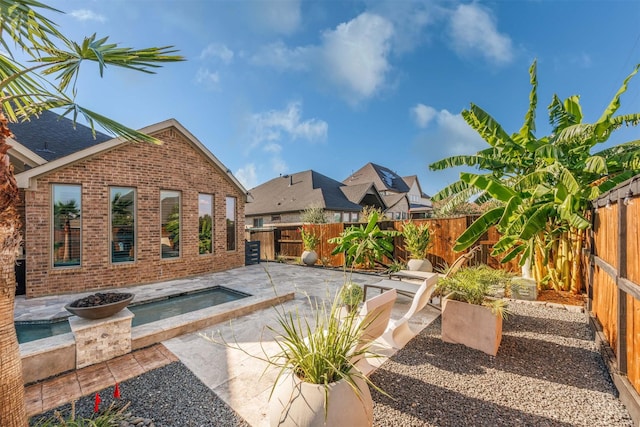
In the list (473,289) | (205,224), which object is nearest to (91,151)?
(205,224)

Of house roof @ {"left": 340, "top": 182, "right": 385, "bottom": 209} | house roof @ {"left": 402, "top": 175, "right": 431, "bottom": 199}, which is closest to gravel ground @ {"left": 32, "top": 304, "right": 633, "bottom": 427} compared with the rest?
house roof @ {"left": 340, "top": 182, "right": 385, "bottom": 209}

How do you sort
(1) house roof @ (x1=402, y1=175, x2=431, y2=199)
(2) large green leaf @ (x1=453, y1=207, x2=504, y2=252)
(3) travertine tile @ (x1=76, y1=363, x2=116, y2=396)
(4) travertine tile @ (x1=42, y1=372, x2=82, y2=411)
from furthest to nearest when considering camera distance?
(1) house roof @ (x1=402, y1=175, x2=431, y2=199) < (2) large green leaf @ (x1=453, y1=207, x2=504, y2=252) < (3) travertine tile @ (x1=76, y1=363, x2=116, y2=396) < (4) travertine tile @ (x1=42, y1=372, x2=82, y2=411)

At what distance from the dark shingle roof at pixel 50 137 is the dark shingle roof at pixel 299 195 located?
44.5 ft

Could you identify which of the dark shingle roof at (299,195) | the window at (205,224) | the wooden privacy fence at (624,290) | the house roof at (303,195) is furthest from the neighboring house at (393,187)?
the wooden privacy fence at (624,290)

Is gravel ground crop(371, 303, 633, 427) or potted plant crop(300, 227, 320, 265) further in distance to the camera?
potted plant crop(300, 227, 320, 265)

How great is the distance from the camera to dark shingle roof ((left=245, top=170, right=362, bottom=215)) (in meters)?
21.9

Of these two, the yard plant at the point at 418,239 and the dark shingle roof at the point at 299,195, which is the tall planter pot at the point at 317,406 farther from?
the dark shingle roof at the point at 299,195

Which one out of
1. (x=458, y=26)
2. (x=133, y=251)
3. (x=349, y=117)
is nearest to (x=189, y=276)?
(x=133, y=251)

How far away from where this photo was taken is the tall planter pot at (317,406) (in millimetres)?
1794

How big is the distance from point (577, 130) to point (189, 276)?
36.0ft

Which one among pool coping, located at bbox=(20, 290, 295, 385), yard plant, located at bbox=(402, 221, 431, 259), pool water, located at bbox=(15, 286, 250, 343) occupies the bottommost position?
pool water, located at bbox=(15, 286, 250, 343)

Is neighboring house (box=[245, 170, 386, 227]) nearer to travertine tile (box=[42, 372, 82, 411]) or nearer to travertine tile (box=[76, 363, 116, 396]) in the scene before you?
travertine tile (box=[76, 363, 116, 396])

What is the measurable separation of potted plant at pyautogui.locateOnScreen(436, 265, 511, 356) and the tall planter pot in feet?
8.66

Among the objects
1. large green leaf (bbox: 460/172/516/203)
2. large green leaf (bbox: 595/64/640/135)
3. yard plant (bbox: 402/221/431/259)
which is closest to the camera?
large green leaf (bbox: 595/64/640/135)
